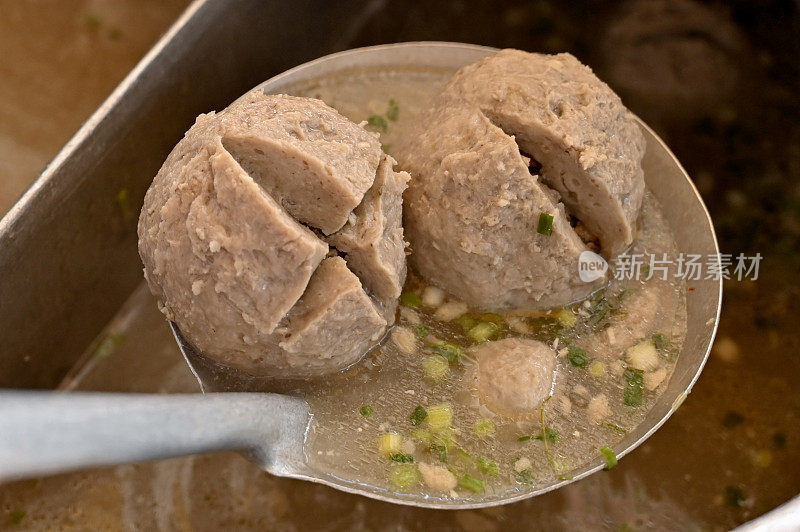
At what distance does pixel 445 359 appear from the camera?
1.51m

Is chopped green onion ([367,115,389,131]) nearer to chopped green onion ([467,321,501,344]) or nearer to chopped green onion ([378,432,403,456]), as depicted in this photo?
chopped green onion ([467,321,501,344])

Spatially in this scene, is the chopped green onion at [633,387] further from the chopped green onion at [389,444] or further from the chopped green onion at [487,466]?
the chopped green onion at [389,444]

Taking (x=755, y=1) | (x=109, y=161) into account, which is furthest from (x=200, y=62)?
(x=755, y=1)

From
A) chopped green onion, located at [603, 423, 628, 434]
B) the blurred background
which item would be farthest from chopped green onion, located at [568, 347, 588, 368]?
the blurred background

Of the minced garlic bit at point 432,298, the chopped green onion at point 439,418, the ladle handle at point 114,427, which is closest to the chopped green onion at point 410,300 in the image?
the minced garlic bit at point 432,298

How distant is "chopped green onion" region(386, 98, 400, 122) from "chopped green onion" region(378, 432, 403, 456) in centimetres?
79

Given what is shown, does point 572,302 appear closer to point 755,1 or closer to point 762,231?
point 762,231

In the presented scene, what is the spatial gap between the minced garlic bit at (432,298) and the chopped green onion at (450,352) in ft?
0.30

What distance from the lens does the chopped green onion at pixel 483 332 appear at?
1526 millimetres

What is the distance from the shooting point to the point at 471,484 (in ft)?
4.56

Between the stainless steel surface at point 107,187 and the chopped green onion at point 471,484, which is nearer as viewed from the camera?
the chopped green onion at point 471,484

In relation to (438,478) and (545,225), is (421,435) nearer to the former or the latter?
(438,478)

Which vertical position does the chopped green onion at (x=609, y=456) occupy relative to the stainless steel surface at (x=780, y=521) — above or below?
above

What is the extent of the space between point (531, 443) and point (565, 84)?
0.72 m
